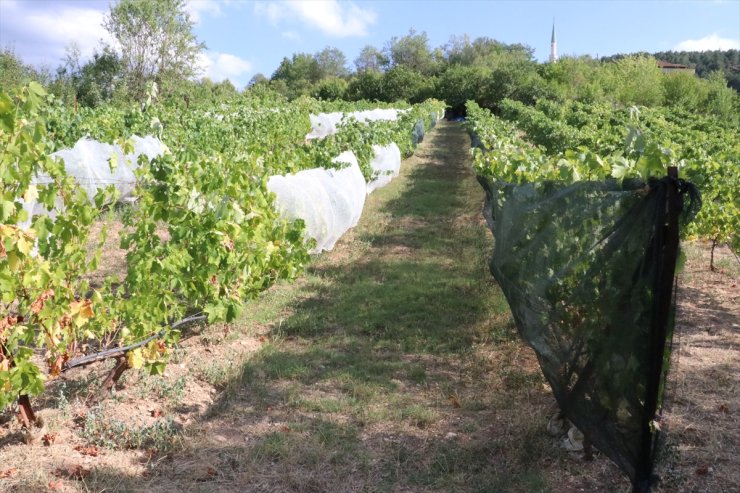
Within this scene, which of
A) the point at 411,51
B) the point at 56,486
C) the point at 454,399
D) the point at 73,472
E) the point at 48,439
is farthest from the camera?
the point at 411,51

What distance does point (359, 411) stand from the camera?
4168 mm

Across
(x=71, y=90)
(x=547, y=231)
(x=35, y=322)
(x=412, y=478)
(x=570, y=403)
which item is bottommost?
(x=412, y=478)

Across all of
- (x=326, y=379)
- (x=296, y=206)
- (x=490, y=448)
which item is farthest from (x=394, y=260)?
(x=490, y=448)

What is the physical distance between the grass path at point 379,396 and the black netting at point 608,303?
1.67 feet

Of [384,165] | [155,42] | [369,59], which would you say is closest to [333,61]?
[369,59]

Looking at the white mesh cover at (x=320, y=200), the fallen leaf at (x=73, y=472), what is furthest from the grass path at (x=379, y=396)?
the white mesh cover at (x=320, y=200)

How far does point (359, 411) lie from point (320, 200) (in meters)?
4.05

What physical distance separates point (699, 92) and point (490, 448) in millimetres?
56846

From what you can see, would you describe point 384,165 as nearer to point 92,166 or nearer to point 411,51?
point 92,166

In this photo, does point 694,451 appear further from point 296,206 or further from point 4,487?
point 296,206

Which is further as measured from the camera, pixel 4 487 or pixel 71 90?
pixel 71 90

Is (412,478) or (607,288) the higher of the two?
(607,288)

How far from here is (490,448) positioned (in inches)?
145

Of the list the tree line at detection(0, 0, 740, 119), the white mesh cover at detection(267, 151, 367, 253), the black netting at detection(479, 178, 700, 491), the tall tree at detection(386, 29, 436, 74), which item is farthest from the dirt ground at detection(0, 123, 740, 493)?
the tall tree at detection(386, 29, 436, 74)
